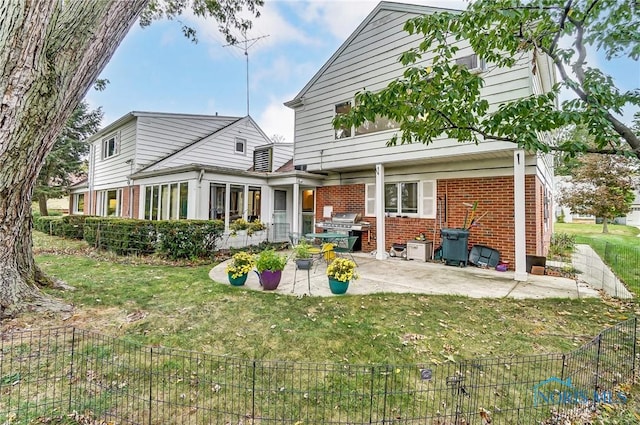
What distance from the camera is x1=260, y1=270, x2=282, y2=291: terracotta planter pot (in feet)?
17.7

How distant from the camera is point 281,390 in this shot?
8.48 feet

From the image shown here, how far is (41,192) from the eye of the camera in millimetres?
18359

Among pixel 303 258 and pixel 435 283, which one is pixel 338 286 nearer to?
pixel 303 258

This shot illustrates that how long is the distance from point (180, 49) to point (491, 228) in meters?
13.3

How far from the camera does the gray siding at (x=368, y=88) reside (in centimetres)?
667

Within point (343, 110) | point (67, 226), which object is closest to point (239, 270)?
point (343, 110)

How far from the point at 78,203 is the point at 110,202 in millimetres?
7345

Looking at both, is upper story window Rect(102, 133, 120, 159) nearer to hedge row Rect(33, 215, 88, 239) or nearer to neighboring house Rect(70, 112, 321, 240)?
neighboring house Rect(70, 112, 321, 240)

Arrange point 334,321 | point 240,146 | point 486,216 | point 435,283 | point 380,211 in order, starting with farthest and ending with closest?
point 240,146
point 380,211
point 486,216
point 435,283
point 334,321

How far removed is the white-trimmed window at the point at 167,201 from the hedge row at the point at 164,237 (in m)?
1.60

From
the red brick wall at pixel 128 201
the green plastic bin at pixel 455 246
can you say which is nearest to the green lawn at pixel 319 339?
the green plastic bin at pixel 455 246

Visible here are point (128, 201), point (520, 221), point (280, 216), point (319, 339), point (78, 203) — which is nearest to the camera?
point (319, 339)

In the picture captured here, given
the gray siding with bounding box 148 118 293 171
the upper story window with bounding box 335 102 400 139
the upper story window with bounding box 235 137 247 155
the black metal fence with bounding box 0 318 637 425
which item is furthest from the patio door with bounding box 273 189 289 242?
the black metal fence with bounding box 0 318 637 425

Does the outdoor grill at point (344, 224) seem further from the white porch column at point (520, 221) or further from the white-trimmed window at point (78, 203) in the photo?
the white-trimmed window at point (78, 203)
